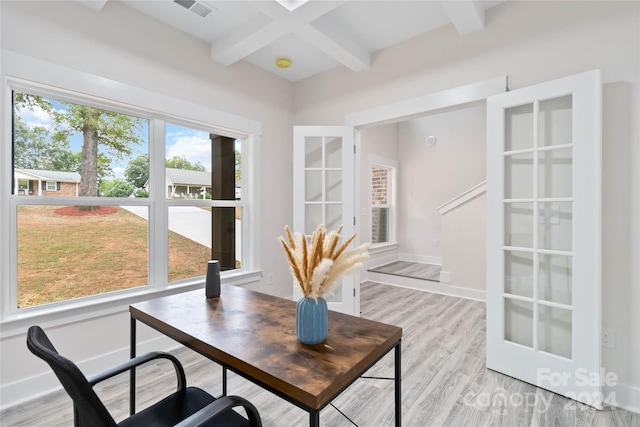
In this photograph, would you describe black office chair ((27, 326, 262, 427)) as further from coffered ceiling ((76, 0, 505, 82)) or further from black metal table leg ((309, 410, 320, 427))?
coffered ceiling ((76, 0, 505, 82))

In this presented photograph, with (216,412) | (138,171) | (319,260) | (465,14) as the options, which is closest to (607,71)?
(465,14)

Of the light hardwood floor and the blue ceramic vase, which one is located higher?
the blue ceramic vase

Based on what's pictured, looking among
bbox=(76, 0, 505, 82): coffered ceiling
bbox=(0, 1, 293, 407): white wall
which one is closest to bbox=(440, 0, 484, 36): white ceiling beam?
bbox=(76, 0, 505, 82): coffered ceiling

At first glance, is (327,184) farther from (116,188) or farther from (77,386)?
(77,386)

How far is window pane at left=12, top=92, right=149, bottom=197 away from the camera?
202 cm

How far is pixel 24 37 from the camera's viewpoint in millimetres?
1929

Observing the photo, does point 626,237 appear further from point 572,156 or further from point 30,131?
point 30,131

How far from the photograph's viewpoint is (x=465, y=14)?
227 cm

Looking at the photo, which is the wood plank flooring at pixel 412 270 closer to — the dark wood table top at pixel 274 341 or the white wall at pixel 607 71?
the white wall at pixel 607 71

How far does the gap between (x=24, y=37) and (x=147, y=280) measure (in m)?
1.89

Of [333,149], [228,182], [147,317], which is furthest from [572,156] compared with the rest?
[228,182]

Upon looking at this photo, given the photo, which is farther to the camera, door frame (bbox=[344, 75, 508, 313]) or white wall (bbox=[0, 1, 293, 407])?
door frame (bbox=[344, 75, 508, 313])

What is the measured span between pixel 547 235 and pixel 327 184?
204 cm

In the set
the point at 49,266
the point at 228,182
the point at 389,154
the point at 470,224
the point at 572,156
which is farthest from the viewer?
the point at 389,154
